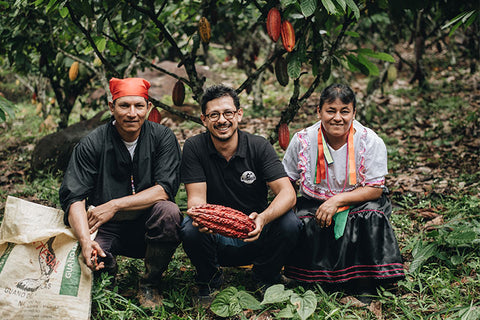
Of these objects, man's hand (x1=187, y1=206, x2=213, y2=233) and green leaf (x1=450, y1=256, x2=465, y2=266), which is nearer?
man's hand (x1=187, y1=206, x2=213, y2=233)

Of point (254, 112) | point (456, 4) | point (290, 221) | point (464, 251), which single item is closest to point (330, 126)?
point (290, 221)

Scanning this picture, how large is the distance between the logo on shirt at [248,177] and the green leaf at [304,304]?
0.68 metres

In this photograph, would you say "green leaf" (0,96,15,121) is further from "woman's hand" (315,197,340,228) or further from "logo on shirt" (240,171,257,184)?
"woman's hand" (315,197,340,228)

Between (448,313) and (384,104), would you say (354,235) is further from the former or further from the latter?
(384,104)

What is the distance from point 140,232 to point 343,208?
1184 millimetres

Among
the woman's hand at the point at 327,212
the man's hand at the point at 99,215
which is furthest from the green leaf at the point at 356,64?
the man's hand at the point at 99,215

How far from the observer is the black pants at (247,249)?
93.6 inches

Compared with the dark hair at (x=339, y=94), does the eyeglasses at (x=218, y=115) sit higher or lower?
lower

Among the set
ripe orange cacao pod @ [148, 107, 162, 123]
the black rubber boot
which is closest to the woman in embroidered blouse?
the black rubber boot

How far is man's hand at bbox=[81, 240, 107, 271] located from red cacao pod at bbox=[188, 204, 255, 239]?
1.70ft

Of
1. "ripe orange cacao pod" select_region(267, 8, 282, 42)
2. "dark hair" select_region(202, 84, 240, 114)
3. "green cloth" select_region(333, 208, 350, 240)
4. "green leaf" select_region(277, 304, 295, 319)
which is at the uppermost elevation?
"ripe orange cacao pod" select_region(267, 8, 282, 42)

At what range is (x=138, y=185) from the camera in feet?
8.36

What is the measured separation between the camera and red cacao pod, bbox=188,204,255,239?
222 centimetres

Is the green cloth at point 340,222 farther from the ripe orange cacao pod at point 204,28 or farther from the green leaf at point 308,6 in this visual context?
the ripe orange cacao pod at point 204,28
